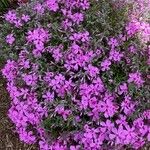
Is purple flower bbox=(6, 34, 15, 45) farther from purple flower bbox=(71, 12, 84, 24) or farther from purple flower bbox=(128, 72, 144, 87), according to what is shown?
purple flower bbox=(128, 72, 144, 87)

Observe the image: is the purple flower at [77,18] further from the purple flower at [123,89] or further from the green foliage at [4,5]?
the green foliage at [4,5]

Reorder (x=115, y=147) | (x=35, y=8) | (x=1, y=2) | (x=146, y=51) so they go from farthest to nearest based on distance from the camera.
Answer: (x=1, y=2)
(x=35, y=8)
(x=146, y=51)
(x=115, y=147)

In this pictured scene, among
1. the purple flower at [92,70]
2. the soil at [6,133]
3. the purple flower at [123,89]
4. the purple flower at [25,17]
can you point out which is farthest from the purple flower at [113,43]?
the soil at [6,133]

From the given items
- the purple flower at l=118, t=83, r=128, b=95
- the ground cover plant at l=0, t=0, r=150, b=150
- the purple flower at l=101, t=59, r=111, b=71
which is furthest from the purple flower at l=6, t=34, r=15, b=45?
the purple flower at l=118, t=83, r=128, b=95

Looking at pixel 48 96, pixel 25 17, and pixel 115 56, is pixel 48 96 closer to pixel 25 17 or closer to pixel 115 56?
pixel 115 56

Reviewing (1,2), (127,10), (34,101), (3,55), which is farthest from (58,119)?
(1,2)

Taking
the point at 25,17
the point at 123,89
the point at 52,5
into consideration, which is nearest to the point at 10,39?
the point at 25,17

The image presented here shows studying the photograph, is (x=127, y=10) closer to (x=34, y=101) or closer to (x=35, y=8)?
(x=35, y=8)

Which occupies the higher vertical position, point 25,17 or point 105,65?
point 25,17
